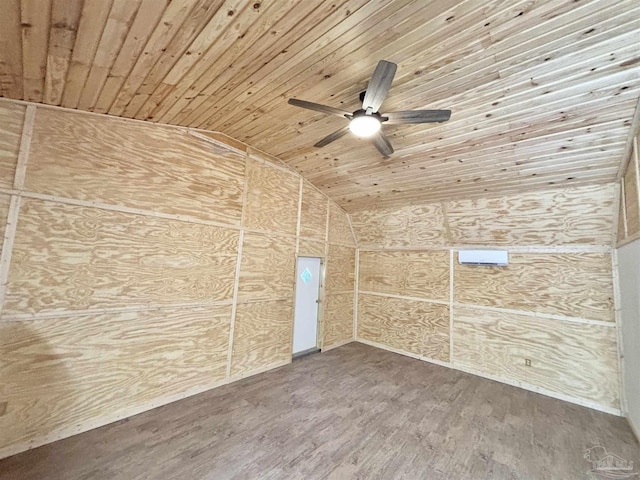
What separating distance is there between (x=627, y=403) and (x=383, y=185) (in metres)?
3.98

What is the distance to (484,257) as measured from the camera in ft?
13.9

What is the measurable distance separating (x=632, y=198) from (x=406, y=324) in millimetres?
3513

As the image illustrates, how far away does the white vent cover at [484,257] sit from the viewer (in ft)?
13.4

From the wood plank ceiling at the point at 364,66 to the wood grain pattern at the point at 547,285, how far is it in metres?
1.21

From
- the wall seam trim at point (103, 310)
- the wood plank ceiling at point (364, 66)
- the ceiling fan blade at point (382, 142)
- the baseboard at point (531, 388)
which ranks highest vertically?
the wood plank ceiling at point (364, 66)

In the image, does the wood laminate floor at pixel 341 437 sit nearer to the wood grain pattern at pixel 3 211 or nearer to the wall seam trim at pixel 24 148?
the wood grain pattern at pixel 3 211

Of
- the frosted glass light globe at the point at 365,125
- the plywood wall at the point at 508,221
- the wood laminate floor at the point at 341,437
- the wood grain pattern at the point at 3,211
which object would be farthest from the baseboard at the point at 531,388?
the wood grain pattern at the point at 3,211

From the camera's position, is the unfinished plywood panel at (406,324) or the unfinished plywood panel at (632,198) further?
the unfinished plywood panel at (406,324)

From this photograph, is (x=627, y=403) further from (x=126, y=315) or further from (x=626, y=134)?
(x=126, y=315)

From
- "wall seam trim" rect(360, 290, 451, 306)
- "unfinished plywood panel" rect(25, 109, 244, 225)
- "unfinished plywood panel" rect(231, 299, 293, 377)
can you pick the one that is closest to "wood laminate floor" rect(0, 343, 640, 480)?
"unfinished plywood panel" rect(231, 299, 293, 377)

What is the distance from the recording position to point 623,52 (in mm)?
1782

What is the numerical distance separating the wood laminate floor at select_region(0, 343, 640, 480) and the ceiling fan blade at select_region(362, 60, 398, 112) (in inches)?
116

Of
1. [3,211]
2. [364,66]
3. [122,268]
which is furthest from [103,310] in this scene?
[364,66]

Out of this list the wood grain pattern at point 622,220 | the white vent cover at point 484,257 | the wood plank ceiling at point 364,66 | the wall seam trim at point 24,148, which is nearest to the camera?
the wood plank ceiling at point 364,66
